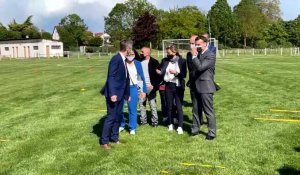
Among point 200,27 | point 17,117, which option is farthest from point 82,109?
point 200,27

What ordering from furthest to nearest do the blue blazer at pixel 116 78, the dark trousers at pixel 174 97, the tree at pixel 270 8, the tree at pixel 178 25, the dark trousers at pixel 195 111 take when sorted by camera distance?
the tree at pixel 270 8 → the tree at pixel 178 25 → the dark trousers at pixel 174 97 → the dark trousers at pixel 195 111 → the blue blazer at pixel 116 78

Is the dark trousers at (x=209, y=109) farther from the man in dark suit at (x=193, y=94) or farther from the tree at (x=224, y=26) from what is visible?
the tree at (x=224, y=26)

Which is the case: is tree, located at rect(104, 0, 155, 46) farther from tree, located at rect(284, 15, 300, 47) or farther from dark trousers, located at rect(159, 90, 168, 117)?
dark trousers, located at rect(159, 90, 168, 117)

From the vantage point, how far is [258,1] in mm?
109625

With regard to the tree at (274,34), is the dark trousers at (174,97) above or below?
below

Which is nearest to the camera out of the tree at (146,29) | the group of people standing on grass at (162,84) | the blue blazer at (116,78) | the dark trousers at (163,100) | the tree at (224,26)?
the blue blazer at (116,78)

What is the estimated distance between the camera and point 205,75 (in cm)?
780

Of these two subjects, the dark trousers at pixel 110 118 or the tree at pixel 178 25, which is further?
the tree at pixel 178 25

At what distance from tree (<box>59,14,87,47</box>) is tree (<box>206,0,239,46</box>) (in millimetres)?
39394

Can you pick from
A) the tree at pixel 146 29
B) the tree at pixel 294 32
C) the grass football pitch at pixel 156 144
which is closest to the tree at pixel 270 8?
the tree at pixel 294 32

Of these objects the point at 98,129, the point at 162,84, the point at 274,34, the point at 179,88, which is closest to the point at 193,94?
the point at 179,88

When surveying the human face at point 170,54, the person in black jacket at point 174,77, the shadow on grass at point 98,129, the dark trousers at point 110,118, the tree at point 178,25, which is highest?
the tree at point 178,25

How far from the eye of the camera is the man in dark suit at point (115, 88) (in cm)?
753

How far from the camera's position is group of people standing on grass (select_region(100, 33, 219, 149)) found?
764cm
